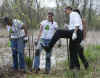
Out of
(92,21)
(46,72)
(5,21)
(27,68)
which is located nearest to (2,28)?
(5,21)

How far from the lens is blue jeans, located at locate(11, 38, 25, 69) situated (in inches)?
144

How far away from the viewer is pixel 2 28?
371 centimetres

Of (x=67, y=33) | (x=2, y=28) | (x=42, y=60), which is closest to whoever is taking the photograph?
(x=67, y=33)

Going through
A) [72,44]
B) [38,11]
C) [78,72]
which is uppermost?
[38,11]

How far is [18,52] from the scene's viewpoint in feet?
12.2

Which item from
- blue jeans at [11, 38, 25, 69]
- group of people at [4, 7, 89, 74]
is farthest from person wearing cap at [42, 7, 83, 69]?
blue jeans at [11, 38, 25, 69]

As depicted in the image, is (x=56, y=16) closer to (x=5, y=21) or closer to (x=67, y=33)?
(x=67, y=33)

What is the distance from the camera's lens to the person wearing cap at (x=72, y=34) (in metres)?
3.40

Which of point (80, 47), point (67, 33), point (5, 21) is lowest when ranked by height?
point (80, 47)

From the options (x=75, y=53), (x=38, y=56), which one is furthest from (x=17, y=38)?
(x=75, y=53)

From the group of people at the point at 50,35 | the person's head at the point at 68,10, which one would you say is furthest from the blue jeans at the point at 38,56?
the person's head at the point at 68,10

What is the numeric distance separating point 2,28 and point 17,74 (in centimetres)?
97

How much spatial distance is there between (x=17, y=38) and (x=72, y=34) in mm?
1084

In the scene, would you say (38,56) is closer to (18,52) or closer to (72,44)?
(18,52)
